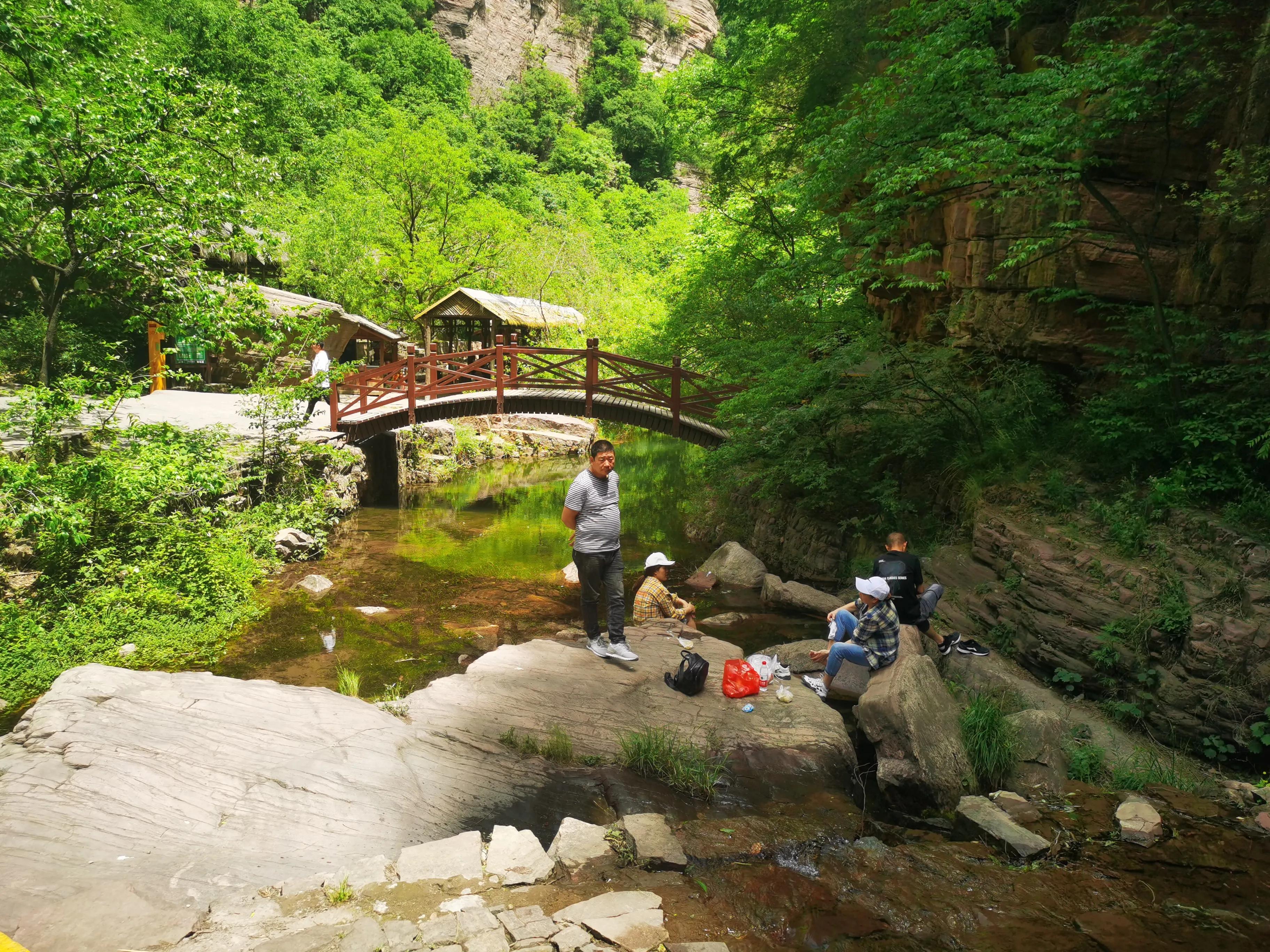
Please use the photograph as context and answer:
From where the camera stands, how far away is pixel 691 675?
606 cm

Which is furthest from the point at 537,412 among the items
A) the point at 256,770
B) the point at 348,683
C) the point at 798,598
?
the point at 256,770

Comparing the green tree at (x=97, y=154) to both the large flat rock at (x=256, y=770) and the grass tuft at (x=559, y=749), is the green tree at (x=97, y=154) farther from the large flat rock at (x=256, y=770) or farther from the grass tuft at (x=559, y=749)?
the grass tuft at (x=559, y=749)

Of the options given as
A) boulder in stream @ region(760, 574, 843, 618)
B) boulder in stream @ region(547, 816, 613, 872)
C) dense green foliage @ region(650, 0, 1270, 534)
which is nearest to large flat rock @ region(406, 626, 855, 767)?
boulder in stream @ region(547, 816, 613, 872)

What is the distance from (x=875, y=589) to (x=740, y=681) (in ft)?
4.71

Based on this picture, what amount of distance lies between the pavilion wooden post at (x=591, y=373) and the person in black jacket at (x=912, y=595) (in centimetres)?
959

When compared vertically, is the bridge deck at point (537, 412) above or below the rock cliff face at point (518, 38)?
below

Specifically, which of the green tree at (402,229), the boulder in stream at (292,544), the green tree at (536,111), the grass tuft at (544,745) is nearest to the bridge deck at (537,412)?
the boulder in stream at (292,544)

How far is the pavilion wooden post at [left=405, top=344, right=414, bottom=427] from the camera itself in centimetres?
1577

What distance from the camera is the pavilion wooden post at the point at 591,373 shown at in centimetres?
1577

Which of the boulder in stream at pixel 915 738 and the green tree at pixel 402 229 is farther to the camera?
the green tree at pixel 402 229

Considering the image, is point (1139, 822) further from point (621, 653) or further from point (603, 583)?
point (603, 583)

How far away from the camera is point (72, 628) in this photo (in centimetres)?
738

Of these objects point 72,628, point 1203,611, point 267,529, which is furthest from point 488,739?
point 267,529

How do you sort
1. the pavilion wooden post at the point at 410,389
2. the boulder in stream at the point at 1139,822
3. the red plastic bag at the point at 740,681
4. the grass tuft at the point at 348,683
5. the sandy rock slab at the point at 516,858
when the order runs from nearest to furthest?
the sandy rock slab at the point at 516,858 < the boulder in stream at the point at 1139,822 < the red plastic bag at the point at 740,681 < the grass tuft at the point at 348,683 < the pavilion wooden post at the point at 410,389
